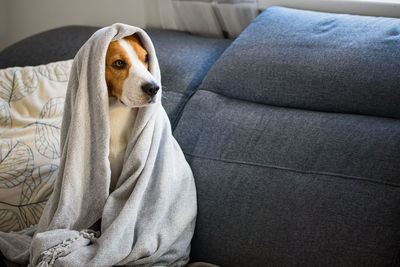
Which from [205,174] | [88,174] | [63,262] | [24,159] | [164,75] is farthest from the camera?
[164,75]

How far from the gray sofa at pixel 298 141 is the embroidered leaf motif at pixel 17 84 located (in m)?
0.45

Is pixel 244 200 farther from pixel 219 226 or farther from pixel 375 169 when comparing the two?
pixel 375 169

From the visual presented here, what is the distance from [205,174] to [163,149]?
0.15 m

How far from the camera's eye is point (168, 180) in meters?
1.32

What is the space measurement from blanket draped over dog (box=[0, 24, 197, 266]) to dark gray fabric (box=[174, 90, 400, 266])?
12cm

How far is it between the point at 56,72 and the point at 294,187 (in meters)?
0.90

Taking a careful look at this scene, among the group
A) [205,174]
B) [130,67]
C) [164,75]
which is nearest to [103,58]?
[130,67]

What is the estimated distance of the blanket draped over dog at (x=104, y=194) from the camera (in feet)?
3.96

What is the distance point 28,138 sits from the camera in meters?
1.58

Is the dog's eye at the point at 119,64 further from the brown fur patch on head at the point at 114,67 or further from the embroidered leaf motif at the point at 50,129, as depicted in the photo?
the embroidered leaf motif at the point at 50,129

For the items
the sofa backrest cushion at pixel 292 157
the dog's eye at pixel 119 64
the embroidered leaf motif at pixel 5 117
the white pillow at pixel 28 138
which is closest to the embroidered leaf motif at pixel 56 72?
the white pillow at pixel 28 138

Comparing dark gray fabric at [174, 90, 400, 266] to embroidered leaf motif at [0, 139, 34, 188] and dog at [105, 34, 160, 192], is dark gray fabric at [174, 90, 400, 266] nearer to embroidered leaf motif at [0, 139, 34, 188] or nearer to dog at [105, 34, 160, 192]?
dog at [105, 34, 160, 192]

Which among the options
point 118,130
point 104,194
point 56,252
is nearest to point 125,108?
point 118,130

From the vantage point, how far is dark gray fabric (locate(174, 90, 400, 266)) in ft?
3.96
